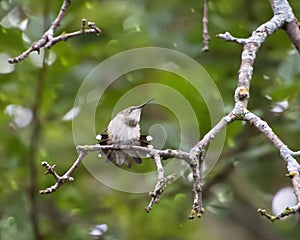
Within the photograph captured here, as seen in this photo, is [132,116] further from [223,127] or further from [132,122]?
[223,127]

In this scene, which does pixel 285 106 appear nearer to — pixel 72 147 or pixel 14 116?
pixel 72 147

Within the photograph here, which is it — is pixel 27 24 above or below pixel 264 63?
below

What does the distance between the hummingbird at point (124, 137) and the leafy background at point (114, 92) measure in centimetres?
71

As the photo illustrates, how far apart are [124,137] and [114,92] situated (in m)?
1.00

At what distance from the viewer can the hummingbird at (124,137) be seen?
1.23 m

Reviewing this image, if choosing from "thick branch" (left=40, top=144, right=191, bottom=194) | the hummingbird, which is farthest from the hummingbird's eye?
"thick branch" (left=40, top=144, right=191, bottom=194)

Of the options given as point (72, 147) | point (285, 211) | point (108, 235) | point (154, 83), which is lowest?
point (285, 211)

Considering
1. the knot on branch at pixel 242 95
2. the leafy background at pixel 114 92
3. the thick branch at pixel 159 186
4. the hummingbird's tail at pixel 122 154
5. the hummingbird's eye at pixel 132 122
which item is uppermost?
the leafy background at pixel 114 92

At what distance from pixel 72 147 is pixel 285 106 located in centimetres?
74

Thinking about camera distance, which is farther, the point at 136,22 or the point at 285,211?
the point at 136,22

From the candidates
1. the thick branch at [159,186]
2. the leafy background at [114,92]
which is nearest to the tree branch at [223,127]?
the thick branch at [159,186]

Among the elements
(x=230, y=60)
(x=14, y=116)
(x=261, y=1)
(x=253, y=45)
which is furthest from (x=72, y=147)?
(x=253, y=45)

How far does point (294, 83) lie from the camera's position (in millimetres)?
2041

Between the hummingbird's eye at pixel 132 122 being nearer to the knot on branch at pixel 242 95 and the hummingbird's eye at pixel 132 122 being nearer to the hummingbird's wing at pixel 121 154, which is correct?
the hummingbird's wing at pixel 121 154
